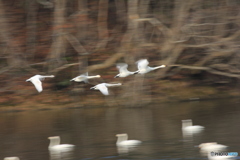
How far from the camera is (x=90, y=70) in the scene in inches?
832

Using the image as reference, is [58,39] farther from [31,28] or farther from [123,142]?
[123,142]

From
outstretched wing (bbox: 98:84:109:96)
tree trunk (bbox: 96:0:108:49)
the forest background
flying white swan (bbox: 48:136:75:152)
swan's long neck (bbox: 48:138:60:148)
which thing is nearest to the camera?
flying white swan (bbox: 48:136:75:152)

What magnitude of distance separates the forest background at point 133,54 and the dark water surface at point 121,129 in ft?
4.52

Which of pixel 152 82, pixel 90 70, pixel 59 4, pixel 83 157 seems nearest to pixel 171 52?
pixel 152 82

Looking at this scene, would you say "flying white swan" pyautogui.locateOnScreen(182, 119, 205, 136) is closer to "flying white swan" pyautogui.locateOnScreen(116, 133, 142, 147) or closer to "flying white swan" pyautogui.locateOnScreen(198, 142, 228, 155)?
"flying white swan" pyautogui.locateOnScreen(116, 133, 142, 147)

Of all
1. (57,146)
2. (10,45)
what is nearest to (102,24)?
(10,45)

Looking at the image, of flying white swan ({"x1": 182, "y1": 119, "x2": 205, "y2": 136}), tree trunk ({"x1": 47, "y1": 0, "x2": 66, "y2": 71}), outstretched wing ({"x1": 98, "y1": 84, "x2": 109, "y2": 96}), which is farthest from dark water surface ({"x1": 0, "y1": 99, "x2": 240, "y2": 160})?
tree trunk ({"x1": 47, "y1": 0, "x2": 66, "y2": 71})

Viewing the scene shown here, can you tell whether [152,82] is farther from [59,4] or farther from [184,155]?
[184,155]

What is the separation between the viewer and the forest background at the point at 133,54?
2016 cm

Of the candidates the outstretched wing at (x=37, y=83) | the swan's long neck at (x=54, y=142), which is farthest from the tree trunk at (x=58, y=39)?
the swan's long neck at (x=54, y=142)

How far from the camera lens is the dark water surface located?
11.2 m

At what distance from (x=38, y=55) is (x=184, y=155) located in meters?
14.2

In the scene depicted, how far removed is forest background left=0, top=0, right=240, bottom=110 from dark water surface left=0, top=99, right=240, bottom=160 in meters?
1.38

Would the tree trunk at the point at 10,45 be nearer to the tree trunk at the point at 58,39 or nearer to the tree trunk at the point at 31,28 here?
the tree trunk at the point at 31,28
